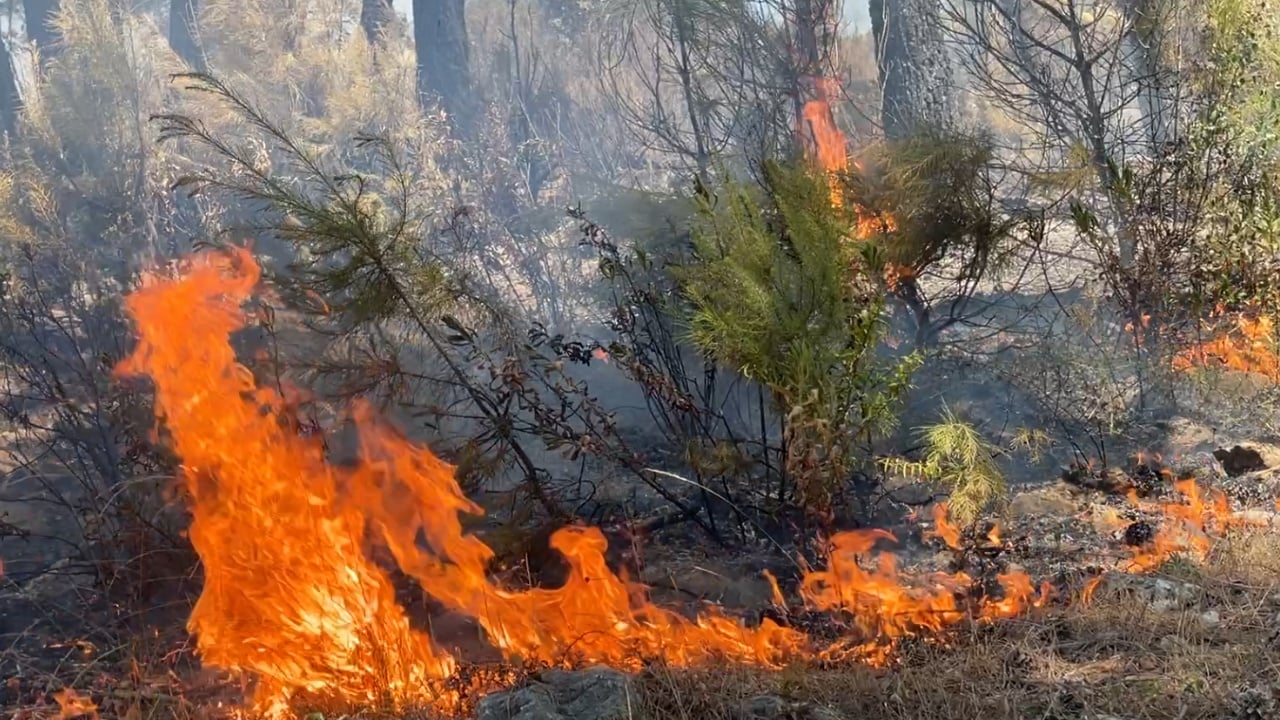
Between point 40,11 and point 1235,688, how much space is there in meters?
24.1

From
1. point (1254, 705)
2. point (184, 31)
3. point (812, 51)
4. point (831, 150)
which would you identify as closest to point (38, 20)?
point (184, 31)

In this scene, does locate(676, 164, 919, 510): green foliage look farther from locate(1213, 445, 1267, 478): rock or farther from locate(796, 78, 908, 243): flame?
locate(796, 78, 908, 243): flame

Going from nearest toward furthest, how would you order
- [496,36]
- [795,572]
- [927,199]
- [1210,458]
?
[795,572] → [1210,458] → [927,199] → [496,36]

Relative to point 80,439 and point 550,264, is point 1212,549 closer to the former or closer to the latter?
point 80,439

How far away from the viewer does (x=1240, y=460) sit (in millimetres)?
5516

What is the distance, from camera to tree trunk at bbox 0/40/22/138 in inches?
695

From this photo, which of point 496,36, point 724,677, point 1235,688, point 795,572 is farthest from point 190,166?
point 1235,688

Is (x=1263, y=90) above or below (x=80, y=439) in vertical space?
above

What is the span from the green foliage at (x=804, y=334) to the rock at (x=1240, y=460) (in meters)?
2.24

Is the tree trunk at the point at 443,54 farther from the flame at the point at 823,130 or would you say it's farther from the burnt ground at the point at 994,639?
the burnt ground at the point at 994,639

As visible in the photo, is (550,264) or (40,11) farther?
(40,11)

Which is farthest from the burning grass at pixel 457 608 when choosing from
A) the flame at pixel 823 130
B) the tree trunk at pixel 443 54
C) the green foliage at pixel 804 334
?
the tree trunk at pixel 443 54

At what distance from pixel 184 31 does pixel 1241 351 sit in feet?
73.7

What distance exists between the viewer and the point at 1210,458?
225 inches
